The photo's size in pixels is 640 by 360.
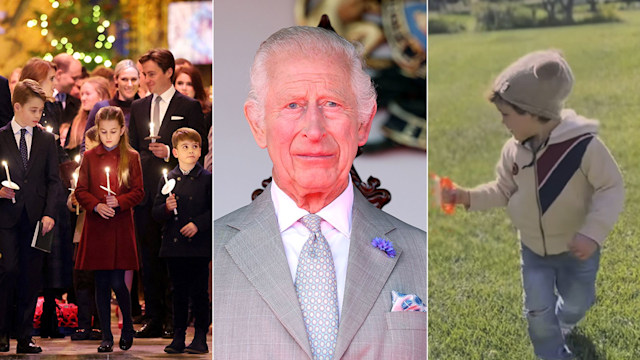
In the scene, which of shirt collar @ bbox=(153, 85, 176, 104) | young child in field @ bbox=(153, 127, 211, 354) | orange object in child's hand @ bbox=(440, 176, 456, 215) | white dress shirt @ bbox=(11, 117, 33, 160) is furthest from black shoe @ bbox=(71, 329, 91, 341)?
orange object in child's hand @ bbox=(440, 176, 456, 215)

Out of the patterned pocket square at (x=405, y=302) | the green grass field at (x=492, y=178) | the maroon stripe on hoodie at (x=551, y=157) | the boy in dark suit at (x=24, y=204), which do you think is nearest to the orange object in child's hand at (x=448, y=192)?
the green grass field at (x=492, y=178)

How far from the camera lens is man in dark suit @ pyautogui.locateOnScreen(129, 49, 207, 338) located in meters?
6.89

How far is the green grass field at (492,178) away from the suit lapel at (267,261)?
2255 millimetres

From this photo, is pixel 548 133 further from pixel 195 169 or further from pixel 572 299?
pixel 195 169

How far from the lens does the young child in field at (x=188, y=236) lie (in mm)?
6824

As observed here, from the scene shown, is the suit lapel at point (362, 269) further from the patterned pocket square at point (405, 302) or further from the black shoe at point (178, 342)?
the black shoe at point (178, 342)

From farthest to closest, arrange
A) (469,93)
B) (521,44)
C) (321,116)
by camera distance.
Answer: (469,93), (521,44), (321,116)

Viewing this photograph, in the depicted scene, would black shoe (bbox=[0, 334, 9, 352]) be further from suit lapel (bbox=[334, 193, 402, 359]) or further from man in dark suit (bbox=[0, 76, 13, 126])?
suit lapel (bbox=[334, 193, 402, 359])

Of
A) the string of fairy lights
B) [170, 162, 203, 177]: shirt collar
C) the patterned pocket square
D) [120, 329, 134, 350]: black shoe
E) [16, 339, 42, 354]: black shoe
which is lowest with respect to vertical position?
[16, 339, 42, 354]: black shoe

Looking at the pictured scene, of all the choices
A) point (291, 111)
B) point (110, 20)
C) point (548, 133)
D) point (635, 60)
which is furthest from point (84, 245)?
point (635, 60)

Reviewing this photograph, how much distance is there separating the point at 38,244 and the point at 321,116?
1.99 meters

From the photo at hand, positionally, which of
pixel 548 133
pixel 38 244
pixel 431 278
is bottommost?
pixel 431 278

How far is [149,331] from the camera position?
22.8 feet

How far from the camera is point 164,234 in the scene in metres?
6.88
